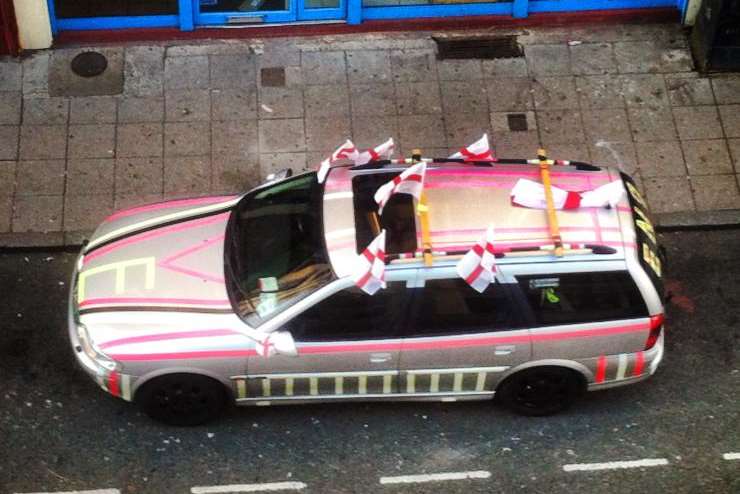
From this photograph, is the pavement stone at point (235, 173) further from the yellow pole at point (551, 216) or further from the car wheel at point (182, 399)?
the yellow pole at point (551, 216)

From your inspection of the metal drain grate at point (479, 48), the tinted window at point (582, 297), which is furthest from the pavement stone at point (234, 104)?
the tinted window at point (582, 297)

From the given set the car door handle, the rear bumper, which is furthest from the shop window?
the rear bumper

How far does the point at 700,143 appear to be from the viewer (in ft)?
39.5

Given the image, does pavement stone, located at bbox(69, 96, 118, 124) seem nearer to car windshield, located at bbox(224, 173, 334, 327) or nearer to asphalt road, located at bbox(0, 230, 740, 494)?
asphalt road, located at bbox(0, 230, 740, 494)

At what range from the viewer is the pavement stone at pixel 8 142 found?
38.2ft

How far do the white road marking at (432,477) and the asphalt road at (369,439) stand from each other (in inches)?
1.6

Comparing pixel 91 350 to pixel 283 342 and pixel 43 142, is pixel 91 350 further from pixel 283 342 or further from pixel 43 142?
pixel 43 142

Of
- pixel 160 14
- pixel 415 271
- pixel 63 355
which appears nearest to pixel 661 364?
pixel 415 271

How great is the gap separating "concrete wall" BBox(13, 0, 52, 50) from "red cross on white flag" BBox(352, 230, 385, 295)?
18.5 feet

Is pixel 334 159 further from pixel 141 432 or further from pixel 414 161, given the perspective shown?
pixel 141 432

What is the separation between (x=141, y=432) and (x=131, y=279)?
129cm

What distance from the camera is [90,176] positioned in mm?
11531

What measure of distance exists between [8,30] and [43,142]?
1.39 m

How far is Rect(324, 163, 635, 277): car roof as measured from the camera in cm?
879
